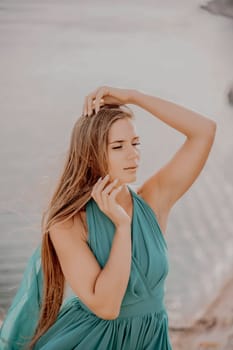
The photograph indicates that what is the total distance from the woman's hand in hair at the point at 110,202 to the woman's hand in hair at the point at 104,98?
22 cm

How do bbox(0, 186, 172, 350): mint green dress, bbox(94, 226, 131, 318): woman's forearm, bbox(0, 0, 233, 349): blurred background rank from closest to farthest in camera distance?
bbox(94, 226, 131, 318): woman's forearm → bbox(0, 186, 172, 350): mint green dress → bbox(0, 0, 233, 349): blurred background

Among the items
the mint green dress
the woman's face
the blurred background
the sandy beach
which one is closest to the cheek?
the woman's face

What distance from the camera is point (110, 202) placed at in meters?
2.06

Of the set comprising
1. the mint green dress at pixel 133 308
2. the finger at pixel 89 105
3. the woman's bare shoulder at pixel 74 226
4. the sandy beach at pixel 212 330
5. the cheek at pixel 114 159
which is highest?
the finger at pixel 89 105

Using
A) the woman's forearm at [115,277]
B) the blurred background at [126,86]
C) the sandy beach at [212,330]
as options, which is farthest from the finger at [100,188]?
the sandy beach at [212,330]

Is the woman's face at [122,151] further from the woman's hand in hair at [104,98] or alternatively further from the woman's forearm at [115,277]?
the woman's forearm at [115,277]

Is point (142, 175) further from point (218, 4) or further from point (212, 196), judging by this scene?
point (218, 4)

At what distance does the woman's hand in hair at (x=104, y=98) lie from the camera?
214 cm

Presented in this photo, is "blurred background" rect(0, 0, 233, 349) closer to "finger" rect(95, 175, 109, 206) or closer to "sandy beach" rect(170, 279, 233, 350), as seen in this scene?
"sandy beach" rect(170, 279, 233, 350)

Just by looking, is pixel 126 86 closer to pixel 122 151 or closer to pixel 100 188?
pixel 122 151

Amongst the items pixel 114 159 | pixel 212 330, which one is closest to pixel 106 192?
pixel 114 159

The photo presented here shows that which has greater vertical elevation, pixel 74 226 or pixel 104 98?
pixel 104 98

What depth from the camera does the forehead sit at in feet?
6.98

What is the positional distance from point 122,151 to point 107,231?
0.25 metres
